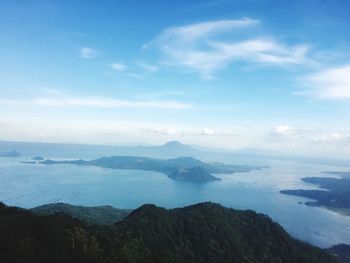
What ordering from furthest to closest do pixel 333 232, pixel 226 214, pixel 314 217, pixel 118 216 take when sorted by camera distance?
pixel 314 217 < pixel 333 232 < pixel 118 216 < pixel 226 214

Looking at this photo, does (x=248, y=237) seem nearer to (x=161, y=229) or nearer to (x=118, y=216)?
(x=161, y=229)

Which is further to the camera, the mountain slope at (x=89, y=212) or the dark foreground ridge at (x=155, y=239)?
the mountain slope at (x=89, y=212)

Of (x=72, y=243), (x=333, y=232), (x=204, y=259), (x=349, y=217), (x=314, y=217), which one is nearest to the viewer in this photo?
(x=72, y=243)

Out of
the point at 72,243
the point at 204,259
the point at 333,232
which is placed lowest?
the point at 333,232

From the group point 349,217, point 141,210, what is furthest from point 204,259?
point 349,217

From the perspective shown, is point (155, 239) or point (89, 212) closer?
point (155, 239)

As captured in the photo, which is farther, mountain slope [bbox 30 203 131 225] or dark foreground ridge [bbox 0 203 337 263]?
mountain slope [bbox 30 203 131 225]

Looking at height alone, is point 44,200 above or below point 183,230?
below

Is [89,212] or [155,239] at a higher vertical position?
[155,239]
